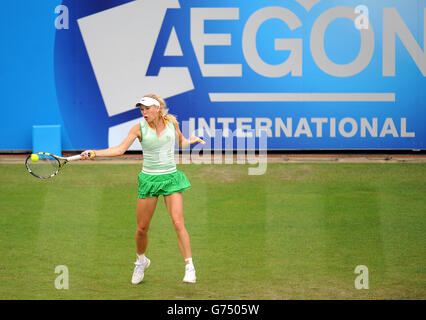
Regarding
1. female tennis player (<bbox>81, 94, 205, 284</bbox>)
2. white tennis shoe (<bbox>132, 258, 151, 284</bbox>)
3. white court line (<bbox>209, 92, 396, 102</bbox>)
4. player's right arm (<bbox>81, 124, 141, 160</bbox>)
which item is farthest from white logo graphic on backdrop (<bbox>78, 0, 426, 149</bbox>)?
white tennis shoe (<bbox>132, 258, 151, 284</bbox>)

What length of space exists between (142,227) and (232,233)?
2128mm

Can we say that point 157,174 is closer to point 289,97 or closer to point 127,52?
point 289,97

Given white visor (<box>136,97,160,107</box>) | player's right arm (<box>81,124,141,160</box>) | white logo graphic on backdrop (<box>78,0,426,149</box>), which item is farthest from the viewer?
white logo graphic on backdrop (<box>78,0,426,149</box>)

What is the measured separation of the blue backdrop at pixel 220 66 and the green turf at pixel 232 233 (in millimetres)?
1193

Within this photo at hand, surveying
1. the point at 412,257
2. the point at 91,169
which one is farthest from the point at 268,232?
the point at 91,169

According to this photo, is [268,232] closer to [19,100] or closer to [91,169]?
[91,169]

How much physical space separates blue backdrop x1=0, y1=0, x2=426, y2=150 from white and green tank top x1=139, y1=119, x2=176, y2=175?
694 centimetres

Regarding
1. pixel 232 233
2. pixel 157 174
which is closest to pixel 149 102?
pixel 157 174

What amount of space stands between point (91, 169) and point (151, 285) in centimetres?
634

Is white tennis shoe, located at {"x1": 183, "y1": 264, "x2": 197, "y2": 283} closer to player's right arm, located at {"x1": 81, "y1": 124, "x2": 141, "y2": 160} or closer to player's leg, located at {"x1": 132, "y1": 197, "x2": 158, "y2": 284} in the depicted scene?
player's leg, located at {"x1": 132, "y1": 197, "x2": 158, "y2": 284}

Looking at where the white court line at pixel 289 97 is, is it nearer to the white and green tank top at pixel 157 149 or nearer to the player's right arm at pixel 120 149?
the white and green tank top at pixel 157 149

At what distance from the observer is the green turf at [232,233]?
729cm

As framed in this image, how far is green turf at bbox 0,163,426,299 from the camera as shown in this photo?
287 inches

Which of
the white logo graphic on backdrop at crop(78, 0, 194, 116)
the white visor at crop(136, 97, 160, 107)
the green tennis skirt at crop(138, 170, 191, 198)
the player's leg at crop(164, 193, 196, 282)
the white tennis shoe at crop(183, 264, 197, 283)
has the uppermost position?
the white logo graphic on backdrop at crop(78, 0, 194, 116)
